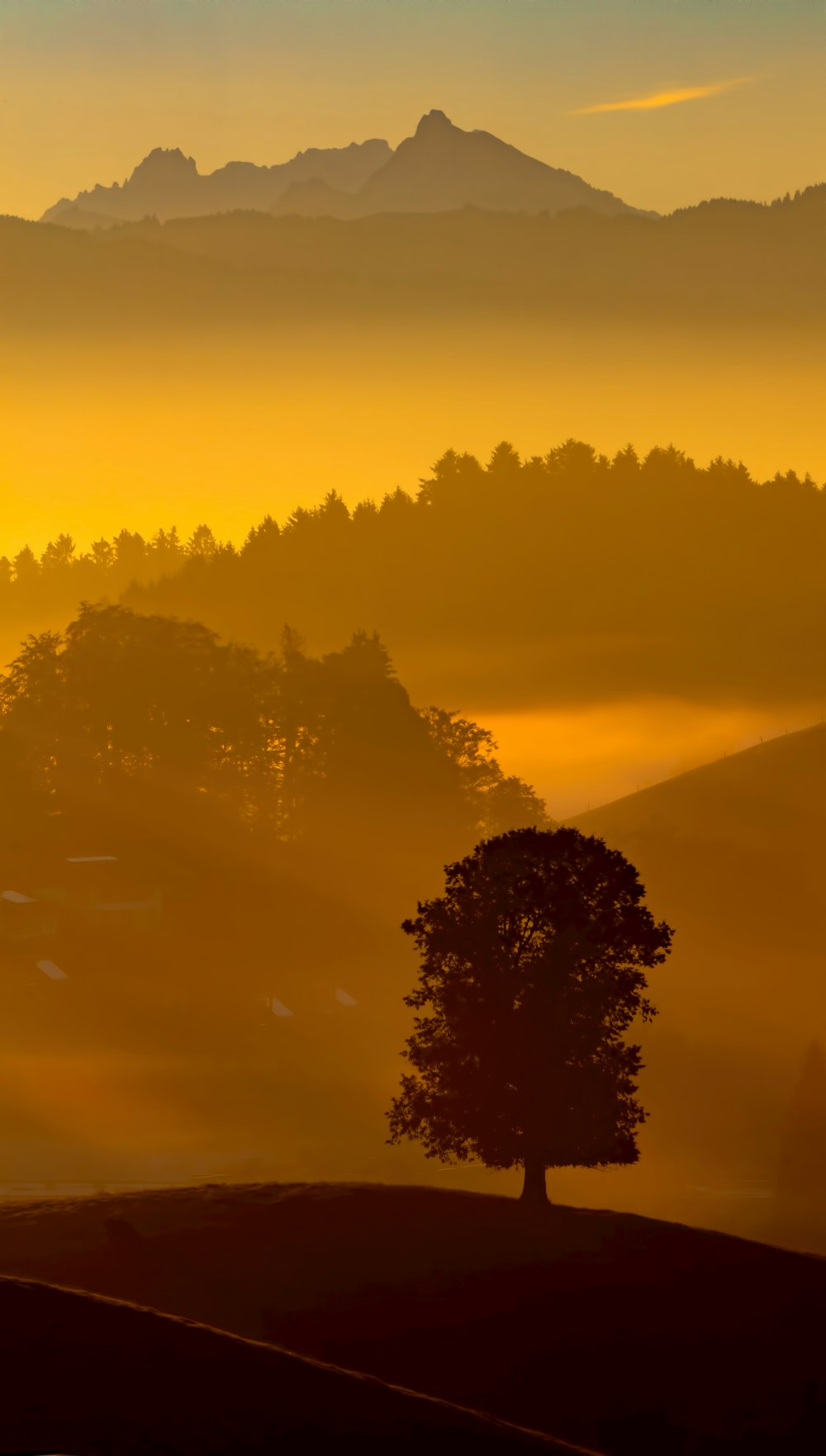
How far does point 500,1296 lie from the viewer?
169ft

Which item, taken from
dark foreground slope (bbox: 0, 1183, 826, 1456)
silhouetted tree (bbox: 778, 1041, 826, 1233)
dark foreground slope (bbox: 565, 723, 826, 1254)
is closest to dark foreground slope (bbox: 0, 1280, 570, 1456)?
dark foreground slope (bbox: 0, 1183, 826, 1456)

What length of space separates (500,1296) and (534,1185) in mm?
7707

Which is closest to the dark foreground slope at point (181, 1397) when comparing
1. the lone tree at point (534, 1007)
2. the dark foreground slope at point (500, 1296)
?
the dark foreground slope at point (500, 1296)

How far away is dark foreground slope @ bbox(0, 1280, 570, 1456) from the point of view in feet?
121

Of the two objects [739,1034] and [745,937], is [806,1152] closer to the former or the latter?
[739,1034]

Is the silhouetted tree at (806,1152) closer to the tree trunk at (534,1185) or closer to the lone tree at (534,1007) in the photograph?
the tree trunk at (534,1185)

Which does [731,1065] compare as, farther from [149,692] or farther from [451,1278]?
[451,1278]

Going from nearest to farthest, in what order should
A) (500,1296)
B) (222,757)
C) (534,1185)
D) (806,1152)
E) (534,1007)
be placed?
1. (500,1296)
2. (534,1185)
3. (534,1007)
4. (806,1152)
5. (222,757)

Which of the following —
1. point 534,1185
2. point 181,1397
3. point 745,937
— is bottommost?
point 181,1397

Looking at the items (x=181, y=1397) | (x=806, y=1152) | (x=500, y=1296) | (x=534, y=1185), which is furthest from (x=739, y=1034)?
(x=181, y=1397)

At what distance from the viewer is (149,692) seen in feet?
525

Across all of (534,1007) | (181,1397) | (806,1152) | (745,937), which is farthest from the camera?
(745,937)

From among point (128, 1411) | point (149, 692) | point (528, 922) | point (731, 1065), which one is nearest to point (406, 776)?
point (149, 692)

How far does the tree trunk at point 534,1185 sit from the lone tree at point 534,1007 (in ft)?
0.18
